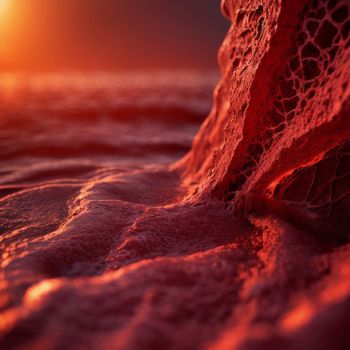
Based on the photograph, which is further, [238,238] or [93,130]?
[93,130]

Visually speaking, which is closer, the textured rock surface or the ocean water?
the textured rock surface

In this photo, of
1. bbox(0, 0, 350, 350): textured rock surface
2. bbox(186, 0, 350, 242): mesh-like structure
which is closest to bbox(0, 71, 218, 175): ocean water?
bbox(0, 0, 350, 350): textured rock surface

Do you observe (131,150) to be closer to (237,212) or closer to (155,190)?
(155,190)

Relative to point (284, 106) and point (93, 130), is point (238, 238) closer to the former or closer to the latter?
point (284, 106)

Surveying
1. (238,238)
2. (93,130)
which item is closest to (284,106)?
(238,238)

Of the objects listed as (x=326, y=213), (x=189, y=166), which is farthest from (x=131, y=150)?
(x=326, y=213)

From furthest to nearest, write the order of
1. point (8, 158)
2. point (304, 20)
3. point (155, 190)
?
point (8, 158)
point (155, 190)
point (304, 20)

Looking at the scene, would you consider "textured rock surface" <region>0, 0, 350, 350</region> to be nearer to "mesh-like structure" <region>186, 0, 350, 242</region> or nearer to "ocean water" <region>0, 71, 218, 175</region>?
"mesh-like structure" <region>186, 0, 350, 242</region>

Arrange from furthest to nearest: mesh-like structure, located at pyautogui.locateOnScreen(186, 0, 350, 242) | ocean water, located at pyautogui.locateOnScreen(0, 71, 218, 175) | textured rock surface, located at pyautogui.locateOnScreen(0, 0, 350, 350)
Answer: ocean water, located at pyautogui.locateOnScreen(0, 71, 218, 175)
mesh-like structure, located at pyautogui.locateOnScreen(186, 0, 350, 242)
textured rock surface, located at pyautogui.locateOnScreen(0, 0, 350, 350)


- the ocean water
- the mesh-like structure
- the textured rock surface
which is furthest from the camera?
the ocean water
